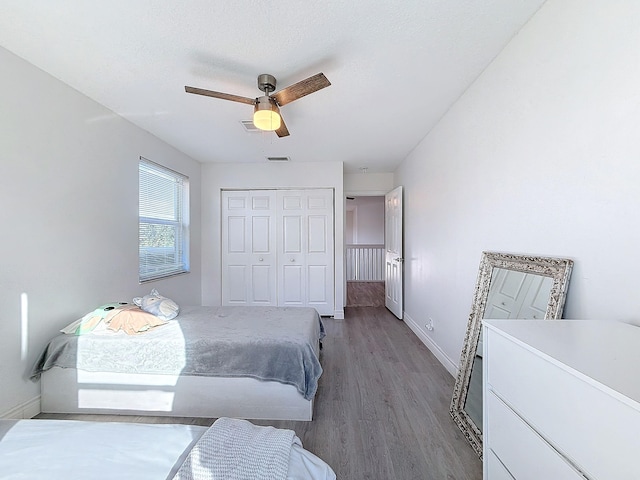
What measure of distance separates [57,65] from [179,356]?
2.23 meters

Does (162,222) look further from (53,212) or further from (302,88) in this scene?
(302,88)

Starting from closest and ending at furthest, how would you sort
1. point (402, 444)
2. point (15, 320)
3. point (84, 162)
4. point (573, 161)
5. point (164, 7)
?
point (573, 161) → point (164, 7) → point (402, 444) → point (15, 320) → point (84, 162)

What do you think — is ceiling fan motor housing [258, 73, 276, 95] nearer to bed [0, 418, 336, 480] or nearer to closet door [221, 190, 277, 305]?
bed [0, 418, 336, 480]

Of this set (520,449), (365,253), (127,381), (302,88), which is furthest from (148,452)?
(365,253)

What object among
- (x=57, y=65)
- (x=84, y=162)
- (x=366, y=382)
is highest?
(x=57, y=65)

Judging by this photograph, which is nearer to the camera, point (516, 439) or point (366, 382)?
point (516, 439)

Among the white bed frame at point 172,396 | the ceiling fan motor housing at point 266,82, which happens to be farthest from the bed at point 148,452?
the ceiling fan motor housing at point 266,82

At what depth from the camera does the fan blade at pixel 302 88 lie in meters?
1.78

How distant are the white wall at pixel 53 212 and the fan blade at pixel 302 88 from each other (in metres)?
1.69

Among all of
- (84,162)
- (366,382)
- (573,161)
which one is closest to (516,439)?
(573,161)

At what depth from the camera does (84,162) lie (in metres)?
2.37

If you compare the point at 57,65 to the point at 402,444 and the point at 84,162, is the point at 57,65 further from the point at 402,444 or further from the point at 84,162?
the point at 402,444

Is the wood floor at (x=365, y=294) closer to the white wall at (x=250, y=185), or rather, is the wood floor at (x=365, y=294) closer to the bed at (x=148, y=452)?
the white wall at (x=250, y=185)

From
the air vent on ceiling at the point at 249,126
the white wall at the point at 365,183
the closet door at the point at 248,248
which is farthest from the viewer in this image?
the white wall at the point at 365,183
